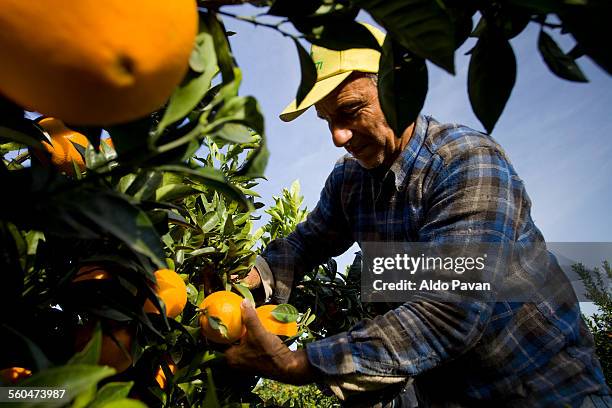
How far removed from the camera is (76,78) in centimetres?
40

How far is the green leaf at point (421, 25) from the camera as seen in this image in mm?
517

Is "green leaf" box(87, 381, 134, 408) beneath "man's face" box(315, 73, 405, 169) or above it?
beneath

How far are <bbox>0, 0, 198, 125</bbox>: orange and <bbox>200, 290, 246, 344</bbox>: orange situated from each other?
88cm

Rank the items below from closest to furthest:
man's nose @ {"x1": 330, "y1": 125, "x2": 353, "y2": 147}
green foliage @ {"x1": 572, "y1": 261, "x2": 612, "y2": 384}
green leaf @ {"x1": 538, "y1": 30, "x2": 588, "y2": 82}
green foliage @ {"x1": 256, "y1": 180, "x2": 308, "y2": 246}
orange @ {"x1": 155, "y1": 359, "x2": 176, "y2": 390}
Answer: green leaf @ {"x1": 538, "y1": 30, "x2": 588, "y2": 82}
orange @ {"x1": 155, "y1": 359, "x2": 176, "y2": 390}
man's nose @ {"x1": 330, "y1": 125, "x2": 353, "y2": 147}
green foliage @ {"x1": 256, "y1": 180, "x2": 308, "y2": 246}
green foliage @ {"x1": 572, "y1": 261, "x2": 612, "y2": 384}

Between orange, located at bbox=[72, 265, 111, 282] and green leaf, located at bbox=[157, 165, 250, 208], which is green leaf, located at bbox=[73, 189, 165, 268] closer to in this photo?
green leaf, located at bbox=[157, 165, 250, 208]

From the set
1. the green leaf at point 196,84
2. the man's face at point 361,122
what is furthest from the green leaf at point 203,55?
the man's face at point 361,122

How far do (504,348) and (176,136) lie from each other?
1386 millimetres

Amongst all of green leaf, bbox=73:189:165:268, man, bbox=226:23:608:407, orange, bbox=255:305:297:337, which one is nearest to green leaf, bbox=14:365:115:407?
green leaf, bbox=73:189:165:268

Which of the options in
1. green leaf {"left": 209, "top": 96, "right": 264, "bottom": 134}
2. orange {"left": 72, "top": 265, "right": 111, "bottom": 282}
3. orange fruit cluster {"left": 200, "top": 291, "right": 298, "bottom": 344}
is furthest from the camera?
orange fruit cluster {"left": 200, "top": 291, "right": 298, "bottom": 344}

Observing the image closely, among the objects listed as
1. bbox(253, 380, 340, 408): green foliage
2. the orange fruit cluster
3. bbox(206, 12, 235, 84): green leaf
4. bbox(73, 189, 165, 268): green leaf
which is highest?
bbox(206, 12, 235, 84): green leaf

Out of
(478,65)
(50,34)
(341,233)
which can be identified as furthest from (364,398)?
(50,34)

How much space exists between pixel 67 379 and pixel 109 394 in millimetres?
109

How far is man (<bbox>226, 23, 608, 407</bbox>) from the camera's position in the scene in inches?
54.4

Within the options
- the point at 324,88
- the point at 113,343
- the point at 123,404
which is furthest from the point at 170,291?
the point at 324,88
